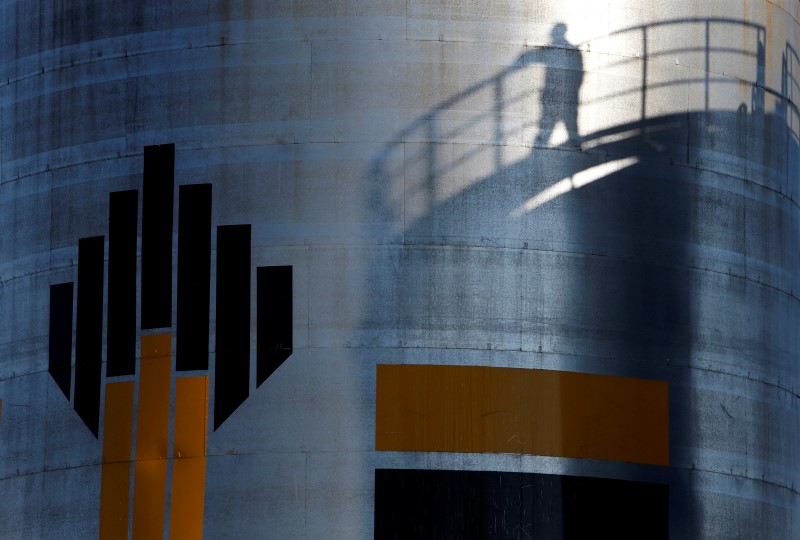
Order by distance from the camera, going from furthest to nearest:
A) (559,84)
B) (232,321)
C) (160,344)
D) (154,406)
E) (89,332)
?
(559,84)
(89,332)
(160,344)
(154,406)
(232,321)

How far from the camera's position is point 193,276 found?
25656mm

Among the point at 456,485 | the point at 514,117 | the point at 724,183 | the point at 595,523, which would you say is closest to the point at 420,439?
the point at 456,485

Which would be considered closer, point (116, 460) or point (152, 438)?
point (152, 438)

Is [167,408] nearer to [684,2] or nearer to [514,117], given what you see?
[514,117]

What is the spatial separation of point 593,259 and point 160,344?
6762 millimetres

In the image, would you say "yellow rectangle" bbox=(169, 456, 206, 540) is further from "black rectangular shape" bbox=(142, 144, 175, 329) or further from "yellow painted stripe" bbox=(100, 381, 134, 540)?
"black rectangular shape" bbox=(142, 144, 175, 329)

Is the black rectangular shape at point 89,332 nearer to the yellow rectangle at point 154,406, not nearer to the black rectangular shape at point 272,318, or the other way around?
the yellow rectangle at point 154,406

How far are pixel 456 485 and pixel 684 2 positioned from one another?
9042 mm

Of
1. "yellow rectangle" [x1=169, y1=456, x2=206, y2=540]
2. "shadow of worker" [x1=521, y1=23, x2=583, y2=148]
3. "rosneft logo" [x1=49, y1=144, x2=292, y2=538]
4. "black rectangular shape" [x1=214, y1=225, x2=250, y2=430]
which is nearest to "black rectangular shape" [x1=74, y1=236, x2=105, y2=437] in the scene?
"rosneft logo" [x1=49, y1=144, x2=292, y2=538]

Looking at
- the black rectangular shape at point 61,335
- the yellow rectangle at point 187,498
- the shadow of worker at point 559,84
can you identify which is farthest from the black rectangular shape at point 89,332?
the shadow of worker at point 559,84

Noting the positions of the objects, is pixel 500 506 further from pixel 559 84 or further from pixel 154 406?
pixel 559 84

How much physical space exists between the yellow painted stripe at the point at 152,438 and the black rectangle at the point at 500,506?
3.31m

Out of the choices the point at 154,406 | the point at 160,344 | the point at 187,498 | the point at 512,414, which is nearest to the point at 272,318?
the point at 160,344

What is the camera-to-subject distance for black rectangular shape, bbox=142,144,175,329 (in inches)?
1014
